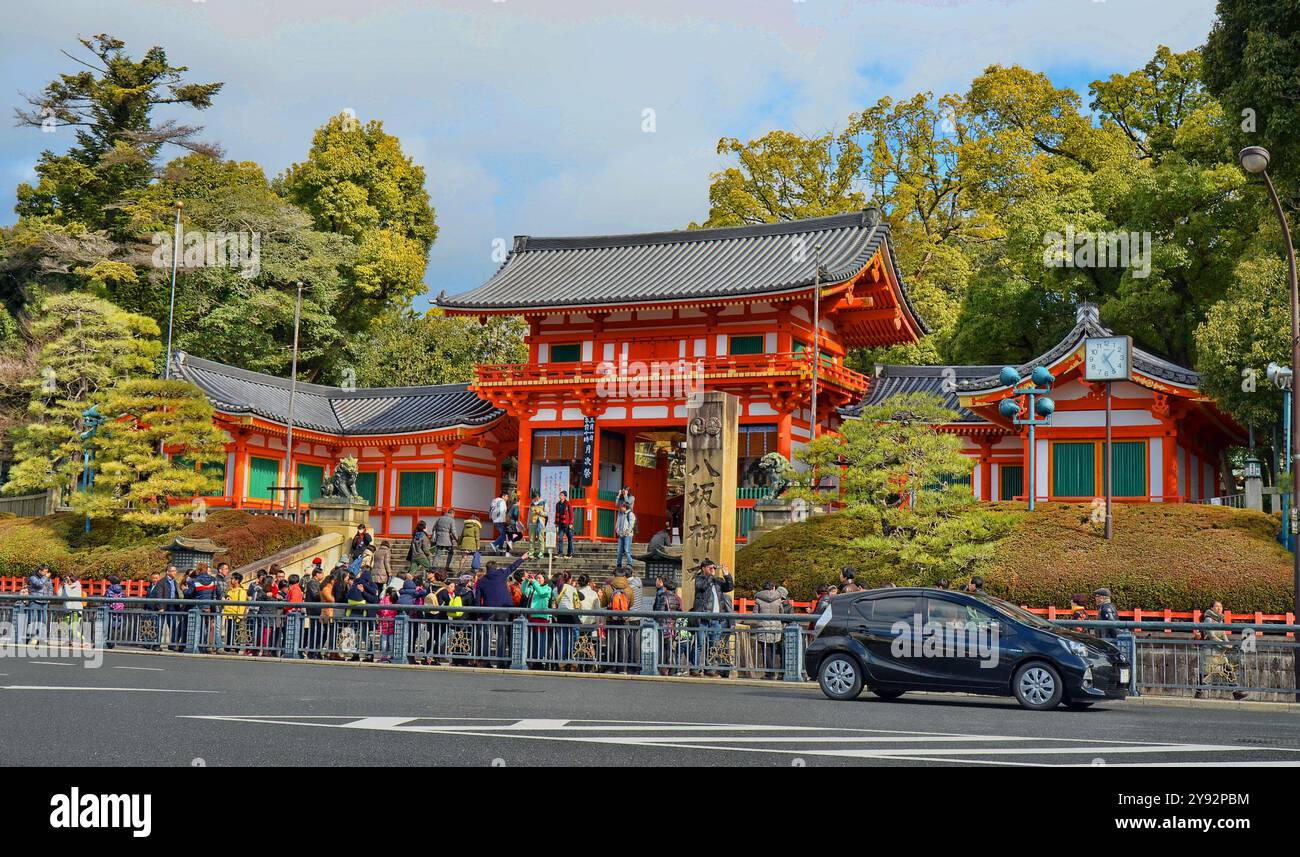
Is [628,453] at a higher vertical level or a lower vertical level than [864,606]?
higher

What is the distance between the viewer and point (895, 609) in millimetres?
15445

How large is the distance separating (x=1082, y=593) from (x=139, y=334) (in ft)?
109

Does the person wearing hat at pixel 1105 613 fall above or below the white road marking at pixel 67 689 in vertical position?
above

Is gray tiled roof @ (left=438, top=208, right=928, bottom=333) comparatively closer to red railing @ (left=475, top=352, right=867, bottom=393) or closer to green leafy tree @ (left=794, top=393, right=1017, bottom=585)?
red railing @ (left=475, top=352, right=867, bottom=393)

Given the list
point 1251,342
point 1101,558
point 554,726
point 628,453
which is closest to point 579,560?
point 628,453

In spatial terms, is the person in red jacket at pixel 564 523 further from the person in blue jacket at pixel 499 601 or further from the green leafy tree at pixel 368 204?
the green leafy tree at pixel 368 204

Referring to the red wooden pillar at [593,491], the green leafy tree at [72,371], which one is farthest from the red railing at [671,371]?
the green leafy tree at [72,371]

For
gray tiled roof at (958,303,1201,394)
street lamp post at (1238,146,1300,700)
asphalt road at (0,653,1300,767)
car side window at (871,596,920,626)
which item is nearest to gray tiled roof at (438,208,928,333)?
gray tiled roof at (958,303,1201,394)

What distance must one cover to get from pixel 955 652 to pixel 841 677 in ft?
4.75

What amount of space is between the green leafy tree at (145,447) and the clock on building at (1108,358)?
24232mm

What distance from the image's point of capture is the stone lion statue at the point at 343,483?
3775cm

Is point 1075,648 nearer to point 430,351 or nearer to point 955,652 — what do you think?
point 955,652

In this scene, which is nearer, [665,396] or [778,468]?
[778,468]

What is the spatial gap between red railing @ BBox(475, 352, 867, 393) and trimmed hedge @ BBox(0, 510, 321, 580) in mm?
7899
